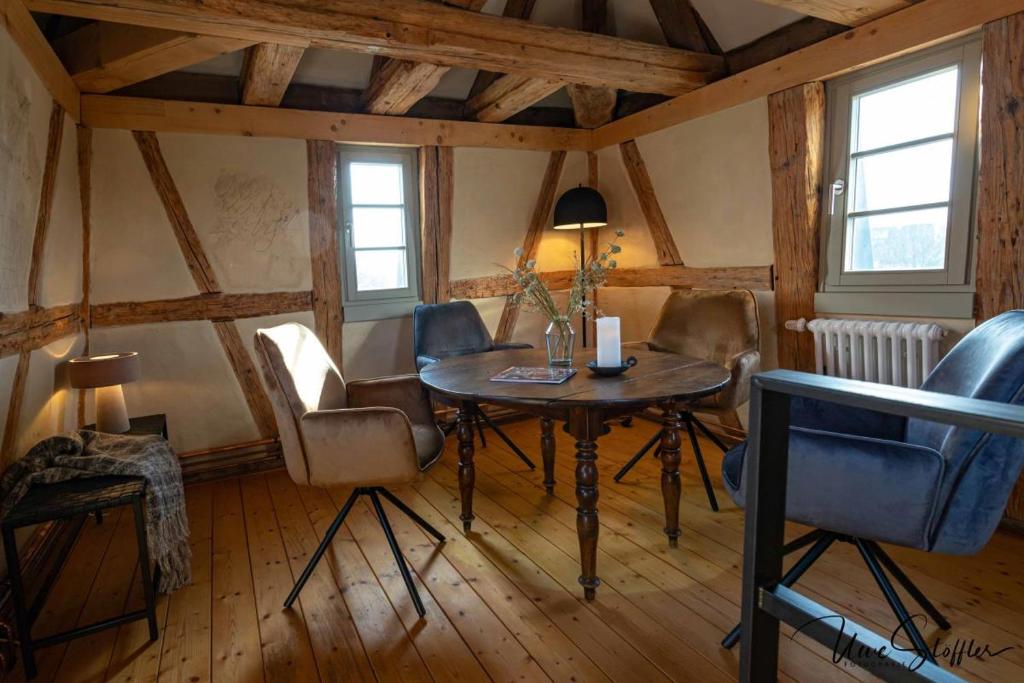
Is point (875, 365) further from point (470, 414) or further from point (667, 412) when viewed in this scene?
point (470, 414)

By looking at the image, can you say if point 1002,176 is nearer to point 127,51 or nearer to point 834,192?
point 834,192

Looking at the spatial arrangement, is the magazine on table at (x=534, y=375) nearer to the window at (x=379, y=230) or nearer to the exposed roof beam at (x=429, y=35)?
the exposed roof beam at (x=429, y=35)

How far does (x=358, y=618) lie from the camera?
2035 mm

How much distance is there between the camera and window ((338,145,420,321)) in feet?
12.7

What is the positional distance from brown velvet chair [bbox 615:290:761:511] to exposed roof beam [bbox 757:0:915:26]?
1.34m

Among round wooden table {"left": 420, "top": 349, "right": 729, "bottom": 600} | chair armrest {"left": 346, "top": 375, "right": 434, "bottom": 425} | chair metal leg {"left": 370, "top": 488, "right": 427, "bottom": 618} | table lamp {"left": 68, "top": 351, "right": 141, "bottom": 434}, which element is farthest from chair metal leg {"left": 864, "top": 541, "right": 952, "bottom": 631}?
table lamp {"left": 68, "top": 351, "right": 141, "bottom": 434}

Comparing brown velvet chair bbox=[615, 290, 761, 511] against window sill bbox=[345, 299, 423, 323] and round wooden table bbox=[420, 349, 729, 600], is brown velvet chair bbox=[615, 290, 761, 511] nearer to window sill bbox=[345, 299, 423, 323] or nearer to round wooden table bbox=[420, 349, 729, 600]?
round wooden table bbox=[420, 349, 729, 600]

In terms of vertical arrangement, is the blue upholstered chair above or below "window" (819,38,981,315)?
below

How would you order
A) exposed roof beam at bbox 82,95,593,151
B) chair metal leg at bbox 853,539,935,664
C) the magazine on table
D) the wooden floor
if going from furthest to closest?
exposed roof beam at bbox 82,95,593,151 → the magazine on table → the wooden floor → chair metal leg at bbox 853,539,935,664

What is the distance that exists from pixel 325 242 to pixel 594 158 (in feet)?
7.21

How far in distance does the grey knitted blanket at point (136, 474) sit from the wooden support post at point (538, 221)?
2560 mm

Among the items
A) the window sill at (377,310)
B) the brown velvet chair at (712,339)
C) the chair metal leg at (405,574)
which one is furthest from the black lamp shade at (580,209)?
the chair metal leg at (405,574)

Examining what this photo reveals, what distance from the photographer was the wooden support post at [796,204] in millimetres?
3090

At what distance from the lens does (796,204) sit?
3.18 m
